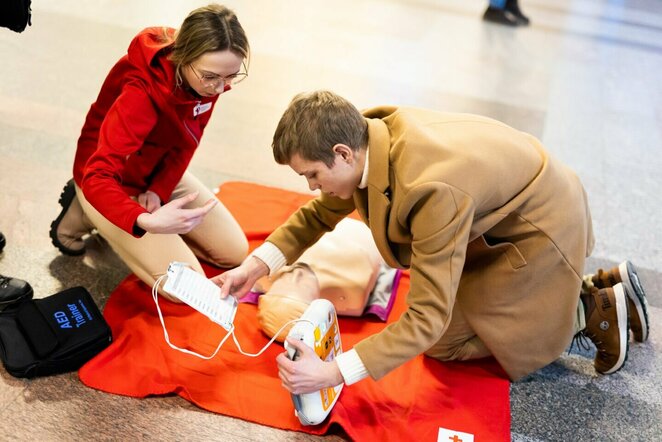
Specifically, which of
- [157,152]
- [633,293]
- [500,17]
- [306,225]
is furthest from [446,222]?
[500,17]

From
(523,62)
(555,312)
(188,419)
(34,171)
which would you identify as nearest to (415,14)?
(523,62)

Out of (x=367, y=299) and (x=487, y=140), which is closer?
(x=487, y=140)

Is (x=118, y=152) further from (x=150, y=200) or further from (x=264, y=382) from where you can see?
(x=264, y=382)

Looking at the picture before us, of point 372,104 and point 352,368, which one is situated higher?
point 352,368

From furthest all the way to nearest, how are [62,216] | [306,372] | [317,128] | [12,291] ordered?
[62,216]
[12,291]
[306,372]
[317,128]

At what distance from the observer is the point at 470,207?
158 cm

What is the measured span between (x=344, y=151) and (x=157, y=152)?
2.75 feet

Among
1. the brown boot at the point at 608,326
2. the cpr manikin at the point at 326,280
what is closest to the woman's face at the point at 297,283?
the cpr manikin at the point at 326,280

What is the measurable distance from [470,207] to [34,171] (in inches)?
76.0

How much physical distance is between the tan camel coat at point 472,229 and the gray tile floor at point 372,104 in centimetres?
30

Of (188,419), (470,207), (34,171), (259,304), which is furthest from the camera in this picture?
(34,171)

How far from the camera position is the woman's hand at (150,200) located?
2.21m

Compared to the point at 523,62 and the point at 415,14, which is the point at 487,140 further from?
the point at 415,14

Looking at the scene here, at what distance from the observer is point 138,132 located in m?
2.00
